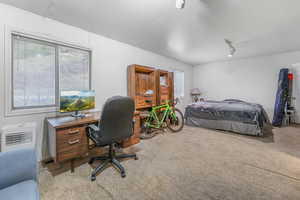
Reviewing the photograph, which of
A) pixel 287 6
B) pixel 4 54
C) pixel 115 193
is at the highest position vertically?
pixel 287 6

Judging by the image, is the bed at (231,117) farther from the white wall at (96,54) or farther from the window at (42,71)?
the window at (42,71)

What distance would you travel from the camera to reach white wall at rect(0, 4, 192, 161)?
6.13 ft

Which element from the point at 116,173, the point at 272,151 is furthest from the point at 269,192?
the point at 116,173

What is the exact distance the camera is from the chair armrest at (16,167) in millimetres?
988

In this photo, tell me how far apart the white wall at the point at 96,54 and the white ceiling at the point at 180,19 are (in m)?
0.14

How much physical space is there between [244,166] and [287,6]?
96.3 inches

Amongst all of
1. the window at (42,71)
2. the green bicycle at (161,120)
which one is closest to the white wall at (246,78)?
the green bicycle at (161,120)

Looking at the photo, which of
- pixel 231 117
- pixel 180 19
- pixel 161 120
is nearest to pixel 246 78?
pixel 231 117

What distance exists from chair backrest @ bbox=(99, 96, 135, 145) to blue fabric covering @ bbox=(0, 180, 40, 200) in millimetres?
770

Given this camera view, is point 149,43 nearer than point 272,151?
No

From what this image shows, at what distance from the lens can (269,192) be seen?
57.9 inches

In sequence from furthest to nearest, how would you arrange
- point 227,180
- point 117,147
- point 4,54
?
point 117,147 → point 4,54 → point 227,180

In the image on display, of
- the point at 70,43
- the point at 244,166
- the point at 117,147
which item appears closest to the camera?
the point at 244,166

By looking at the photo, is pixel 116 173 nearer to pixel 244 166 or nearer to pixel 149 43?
pixel 244 166
